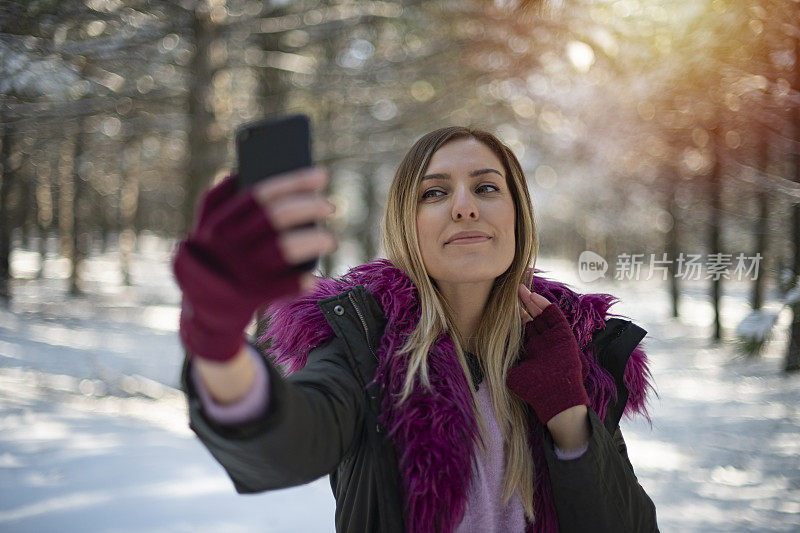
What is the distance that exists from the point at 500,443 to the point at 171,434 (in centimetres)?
384

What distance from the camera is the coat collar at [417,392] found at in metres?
1.29

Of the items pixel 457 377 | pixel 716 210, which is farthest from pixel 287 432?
pixel 716 210

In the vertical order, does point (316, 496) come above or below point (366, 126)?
below

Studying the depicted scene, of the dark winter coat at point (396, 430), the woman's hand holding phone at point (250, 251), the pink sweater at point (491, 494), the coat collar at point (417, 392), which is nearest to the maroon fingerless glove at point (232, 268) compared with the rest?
the woman's hand holding phone at point (250, 251)

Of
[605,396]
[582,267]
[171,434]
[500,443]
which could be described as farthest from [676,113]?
[171,434]

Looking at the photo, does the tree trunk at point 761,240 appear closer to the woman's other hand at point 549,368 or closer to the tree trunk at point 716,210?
the tree trunk at point 716,210

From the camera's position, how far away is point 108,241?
28578mm

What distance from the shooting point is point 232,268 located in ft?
2.30

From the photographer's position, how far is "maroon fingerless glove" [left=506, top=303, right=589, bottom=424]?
1.41 meters

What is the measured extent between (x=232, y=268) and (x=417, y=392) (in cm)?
82

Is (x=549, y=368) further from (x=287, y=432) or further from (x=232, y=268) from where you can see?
(x=232, y=268)

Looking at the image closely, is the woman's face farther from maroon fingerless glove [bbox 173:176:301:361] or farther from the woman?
maroon fingerless glove [bbox 173:176:301:361]

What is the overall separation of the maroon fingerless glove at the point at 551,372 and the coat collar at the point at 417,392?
0.13m

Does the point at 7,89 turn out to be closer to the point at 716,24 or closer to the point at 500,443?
the point at 500,443
